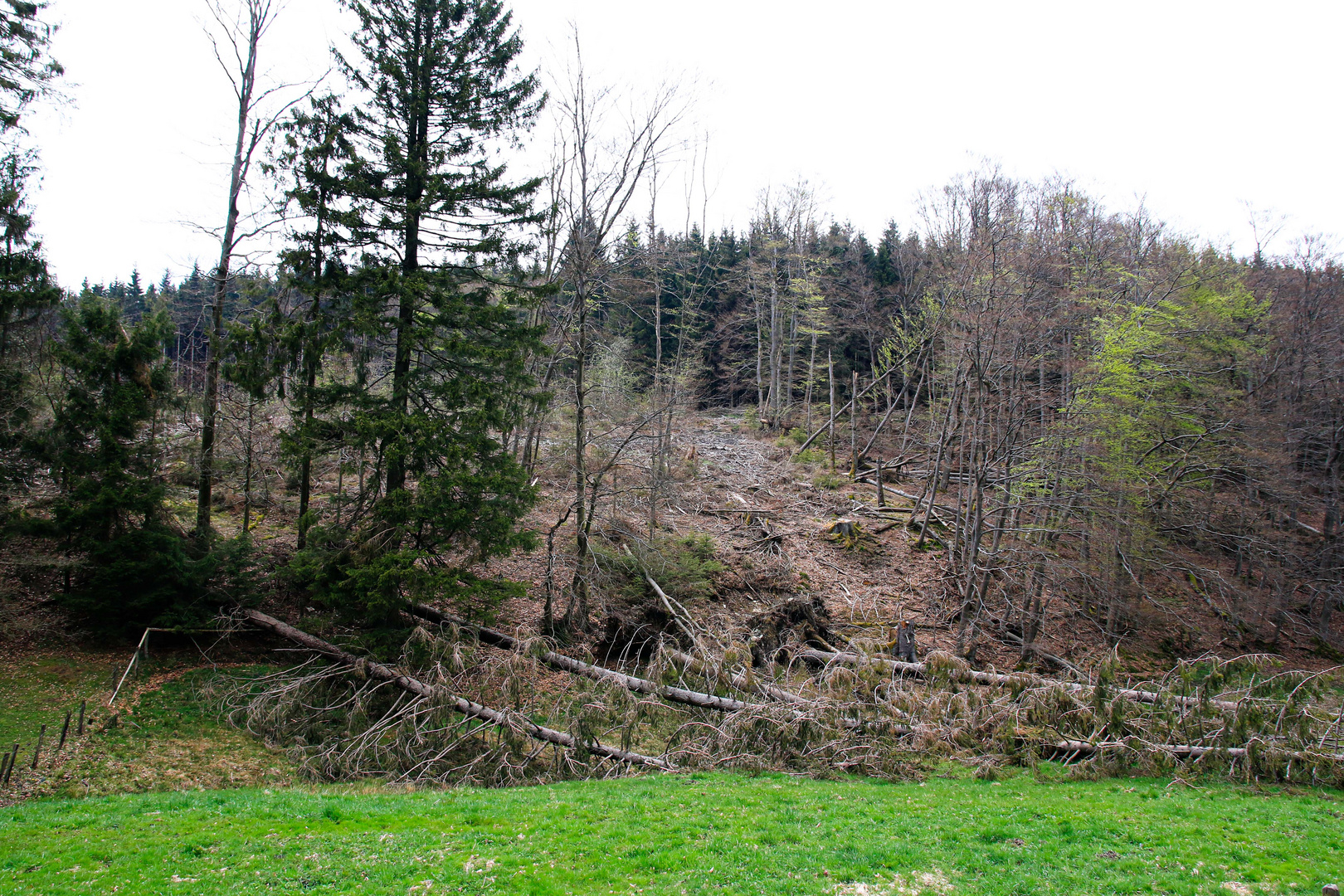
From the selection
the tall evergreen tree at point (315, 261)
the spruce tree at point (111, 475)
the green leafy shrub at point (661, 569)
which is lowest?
the green leafy shrub at point (661, 569)

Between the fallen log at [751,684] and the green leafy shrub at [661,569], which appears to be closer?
the fallen log at [751,684]

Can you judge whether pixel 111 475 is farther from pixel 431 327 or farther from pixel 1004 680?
pixel 1004 680

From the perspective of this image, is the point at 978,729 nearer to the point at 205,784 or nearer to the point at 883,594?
the point at 883,594

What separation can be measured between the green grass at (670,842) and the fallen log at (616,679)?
254cm

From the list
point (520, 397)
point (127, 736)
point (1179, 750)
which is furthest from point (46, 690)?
point (1179, 750)

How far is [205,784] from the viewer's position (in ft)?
29.6

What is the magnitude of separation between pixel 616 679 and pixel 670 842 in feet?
15.6

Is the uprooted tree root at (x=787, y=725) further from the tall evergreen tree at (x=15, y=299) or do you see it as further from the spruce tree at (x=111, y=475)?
the tall evergreen tree at (x=15, y=299)

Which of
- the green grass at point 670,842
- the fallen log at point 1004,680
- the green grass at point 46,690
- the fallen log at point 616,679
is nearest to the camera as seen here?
the green grass at point 670,842

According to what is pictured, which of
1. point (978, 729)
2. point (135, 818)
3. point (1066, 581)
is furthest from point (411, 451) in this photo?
point (1066, 581)

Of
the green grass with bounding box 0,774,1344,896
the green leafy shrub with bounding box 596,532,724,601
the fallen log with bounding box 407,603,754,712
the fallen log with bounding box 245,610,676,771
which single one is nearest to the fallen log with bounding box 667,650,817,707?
the fallen log with bounding box 407,603,754,712

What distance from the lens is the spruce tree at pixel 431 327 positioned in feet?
38.0

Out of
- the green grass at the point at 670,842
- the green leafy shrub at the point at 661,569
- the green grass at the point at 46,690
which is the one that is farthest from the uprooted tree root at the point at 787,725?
the green leafy shrub at the point at 661,569

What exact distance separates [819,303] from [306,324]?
27.0 m
